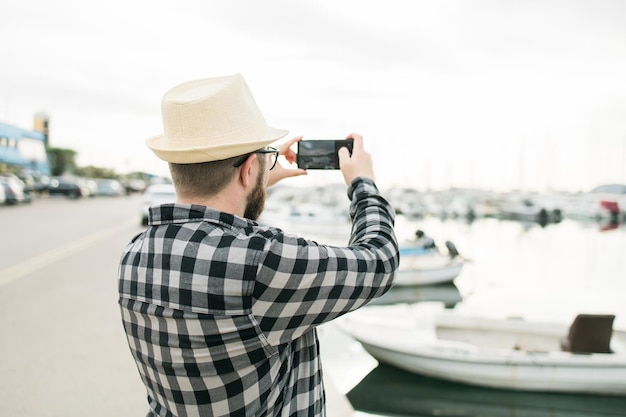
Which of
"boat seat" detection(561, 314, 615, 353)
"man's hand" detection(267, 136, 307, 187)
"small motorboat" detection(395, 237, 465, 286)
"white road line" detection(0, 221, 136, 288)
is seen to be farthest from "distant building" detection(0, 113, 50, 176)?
"man's hand" detection(267, 136, 307, 187)

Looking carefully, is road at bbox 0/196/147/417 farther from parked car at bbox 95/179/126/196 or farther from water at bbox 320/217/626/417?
parked car at bbox 95/179/126/196

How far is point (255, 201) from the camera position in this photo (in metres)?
1.40

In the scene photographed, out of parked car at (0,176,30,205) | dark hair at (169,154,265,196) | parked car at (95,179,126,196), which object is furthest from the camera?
parked car at (95,179,126,196)

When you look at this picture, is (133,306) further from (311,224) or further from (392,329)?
(311,224)

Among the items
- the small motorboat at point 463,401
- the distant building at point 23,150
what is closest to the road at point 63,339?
the small motorboat at point 463,401

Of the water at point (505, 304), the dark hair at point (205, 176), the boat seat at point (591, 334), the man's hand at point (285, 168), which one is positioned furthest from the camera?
the boat seat at point (591, 334)

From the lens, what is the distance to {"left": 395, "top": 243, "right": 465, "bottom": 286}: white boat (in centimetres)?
1499

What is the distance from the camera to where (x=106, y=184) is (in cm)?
5181

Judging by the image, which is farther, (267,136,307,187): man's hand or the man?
(267,136,307,187): man's hand

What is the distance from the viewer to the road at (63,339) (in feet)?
13.9

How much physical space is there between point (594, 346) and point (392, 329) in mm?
3011

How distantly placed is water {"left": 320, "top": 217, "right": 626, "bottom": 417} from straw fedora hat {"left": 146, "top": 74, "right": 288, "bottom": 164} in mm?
5511

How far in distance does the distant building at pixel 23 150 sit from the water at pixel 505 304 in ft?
165

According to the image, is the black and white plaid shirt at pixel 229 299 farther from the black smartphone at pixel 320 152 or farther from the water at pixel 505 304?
the water at pixel 505 304
